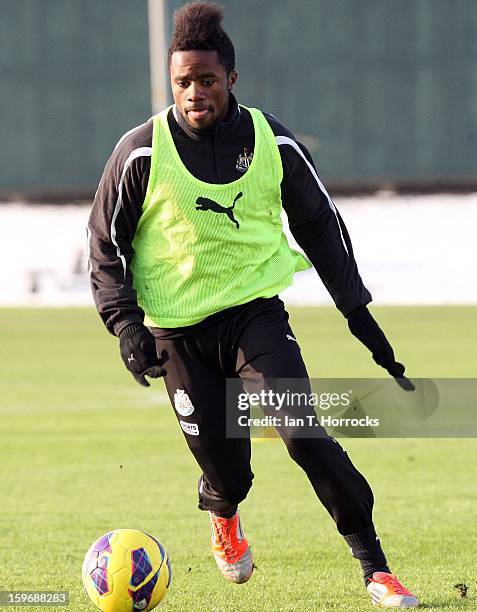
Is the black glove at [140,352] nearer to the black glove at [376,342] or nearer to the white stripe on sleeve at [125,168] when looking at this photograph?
the white stripe on sleeve at [125,168]

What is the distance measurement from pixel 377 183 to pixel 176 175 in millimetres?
26052

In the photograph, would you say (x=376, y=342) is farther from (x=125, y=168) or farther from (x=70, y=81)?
(x=70, y=81)

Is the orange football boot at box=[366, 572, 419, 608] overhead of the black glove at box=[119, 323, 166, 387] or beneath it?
beneath

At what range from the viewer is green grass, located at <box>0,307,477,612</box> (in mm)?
6238

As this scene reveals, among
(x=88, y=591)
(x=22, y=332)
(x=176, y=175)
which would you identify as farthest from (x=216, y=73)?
(x=22, y=332)

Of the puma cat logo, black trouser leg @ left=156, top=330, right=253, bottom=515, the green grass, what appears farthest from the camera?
the green grass

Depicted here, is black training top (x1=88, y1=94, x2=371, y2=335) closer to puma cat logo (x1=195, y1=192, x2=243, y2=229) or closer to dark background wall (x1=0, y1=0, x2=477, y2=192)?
puma cat logo (x1=195, y1=192, x2=243, y2=229)

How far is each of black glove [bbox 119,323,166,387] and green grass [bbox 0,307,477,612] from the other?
1.03m

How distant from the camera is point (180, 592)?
6102mm

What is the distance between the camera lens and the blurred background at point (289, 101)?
30.2 metres

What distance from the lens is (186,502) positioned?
8.56 meters

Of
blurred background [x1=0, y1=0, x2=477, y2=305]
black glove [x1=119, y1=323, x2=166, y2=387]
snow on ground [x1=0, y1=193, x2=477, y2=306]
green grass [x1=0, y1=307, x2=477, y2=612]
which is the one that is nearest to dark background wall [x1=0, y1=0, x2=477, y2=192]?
blurred background [x1=0, y1=0, x2=477, y2=305]

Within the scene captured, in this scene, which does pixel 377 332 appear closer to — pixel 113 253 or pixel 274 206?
pixel 274 206

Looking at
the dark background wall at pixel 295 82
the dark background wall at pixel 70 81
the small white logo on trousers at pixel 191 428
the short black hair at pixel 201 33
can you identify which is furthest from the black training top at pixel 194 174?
the dark background wall at pixel 70 81
